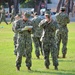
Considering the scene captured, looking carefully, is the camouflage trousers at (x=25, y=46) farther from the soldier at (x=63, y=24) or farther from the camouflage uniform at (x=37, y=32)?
the soldier at (x=63, y=24)

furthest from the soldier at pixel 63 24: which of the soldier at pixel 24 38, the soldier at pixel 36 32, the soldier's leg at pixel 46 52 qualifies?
the soldier at pixel 24 38

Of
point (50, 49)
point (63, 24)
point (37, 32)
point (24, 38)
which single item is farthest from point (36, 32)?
point (24, 38)

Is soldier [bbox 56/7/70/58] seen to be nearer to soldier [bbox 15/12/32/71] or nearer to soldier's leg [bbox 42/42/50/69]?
soldier's leg [bbox 42/42/50/69]

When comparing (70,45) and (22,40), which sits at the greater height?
(22,40)

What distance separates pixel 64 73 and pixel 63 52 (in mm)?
4671

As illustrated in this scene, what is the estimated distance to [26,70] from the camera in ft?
53.3

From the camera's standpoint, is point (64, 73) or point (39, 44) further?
point (39, 44)

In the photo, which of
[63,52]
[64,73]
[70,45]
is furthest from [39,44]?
[70,45]

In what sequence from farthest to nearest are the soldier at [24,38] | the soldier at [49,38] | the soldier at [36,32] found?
the soldier at [36,32]
the soldier at [49,38]
the soldier at [24,38]

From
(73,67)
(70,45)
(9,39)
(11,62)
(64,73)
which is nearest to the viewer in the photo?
(64,73)

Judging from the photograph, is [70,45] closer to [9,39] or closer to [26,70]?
[9,39]

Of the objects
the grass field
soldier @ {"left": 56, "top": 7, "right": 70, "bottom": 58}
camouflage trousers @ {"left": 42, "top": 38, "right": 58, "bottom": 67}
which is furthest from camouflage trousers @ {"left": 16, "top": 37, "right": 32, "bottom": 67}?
soldier @ {"left": 56, "top": 7, "right": 70, "bottom": 58}

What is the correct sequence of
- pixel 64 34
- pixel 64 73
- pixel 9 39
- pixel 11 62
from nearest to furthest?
1. pixel 64 73
2. pixel 11 62
3. pixel 64 34
4. pixel 9 39

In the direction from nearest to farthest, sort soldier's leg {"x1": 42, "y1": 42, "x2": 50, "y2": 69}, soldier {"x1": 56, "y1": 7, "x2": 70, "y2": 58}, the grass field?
1. the grass field
2. soldier's leg {"x1": 42, "y1": 42, "x2": 50, "y2": 69}
3. soldier {"x1": 56, "y1": 7, "x2": 70, "y2": 58}
